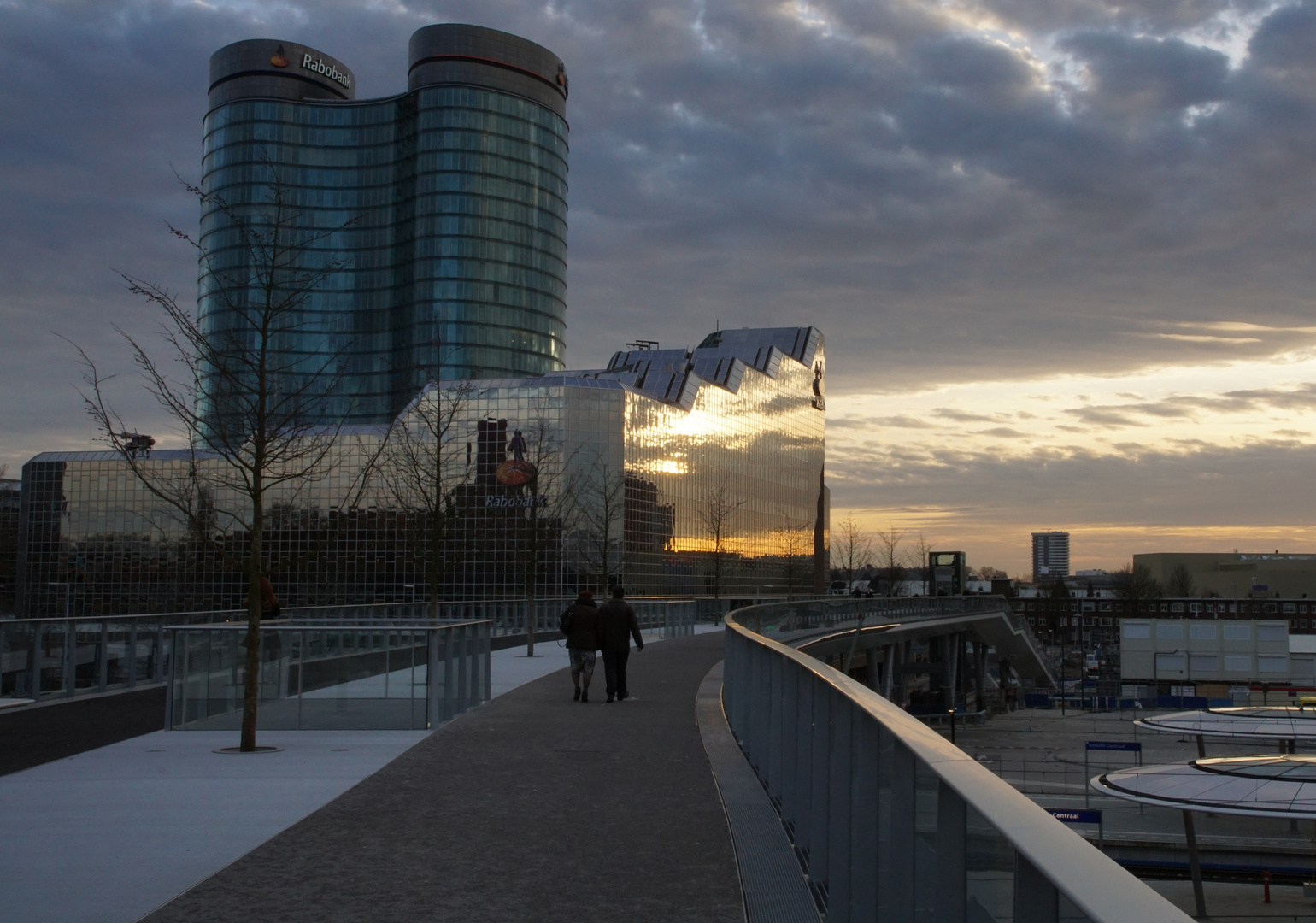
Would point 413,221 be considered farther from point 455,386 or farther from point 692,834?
point 692,834

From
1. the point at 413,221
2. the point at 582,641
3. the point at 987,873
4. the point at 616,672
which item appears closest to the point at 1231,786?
the point at 616,672

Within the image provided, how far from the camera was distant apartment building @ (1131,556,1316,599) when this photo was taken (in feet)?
504

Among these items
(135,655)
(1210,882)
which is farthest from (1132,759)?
(135,655)

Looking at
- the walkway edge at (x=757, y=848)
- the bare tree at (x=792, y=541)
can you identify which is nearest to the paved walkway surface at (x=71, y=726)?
the walkway edge at (x=757, y=848)

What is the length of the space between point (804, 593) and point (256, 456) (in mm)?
122560

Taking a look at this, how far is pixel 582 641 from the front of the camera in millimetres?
16203

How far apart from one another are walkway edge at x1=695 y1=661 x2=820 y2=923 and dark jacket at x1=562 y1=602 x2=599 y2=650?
4.37m

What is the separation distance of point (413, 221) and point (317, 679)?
436 ft

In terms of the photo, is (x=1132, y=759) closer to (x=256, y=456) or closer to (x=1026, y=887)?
(x=256, y=456)

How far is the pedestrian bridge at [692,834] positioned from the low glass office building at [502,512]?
205 ft

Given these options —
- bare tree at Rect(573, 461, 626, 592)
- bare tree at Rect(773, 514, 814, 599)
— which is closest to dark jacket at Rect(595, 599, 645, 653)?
bare tree at Rect(573, 461, 626, 592)

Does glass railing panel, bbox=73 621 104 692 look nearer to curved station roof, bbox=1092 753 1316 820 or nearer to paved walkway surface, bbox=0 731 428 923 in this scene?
paved walkway surface, bbox=0 731 428 923

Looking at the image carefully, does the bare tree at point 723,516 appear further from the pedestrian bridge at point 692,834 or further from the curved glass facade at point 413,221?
the pedestrian bridge at point 692,834

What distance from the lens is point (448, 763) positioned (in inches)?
410
